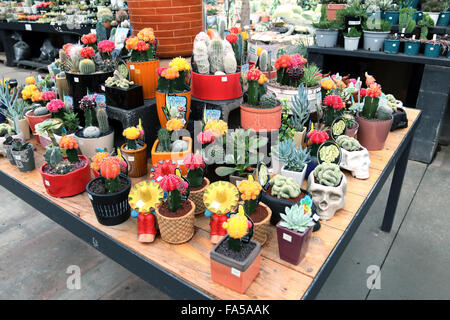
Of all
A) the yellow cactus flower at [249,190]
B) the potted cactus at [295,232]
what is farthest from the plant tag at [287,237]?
the yellow cactus flower at [249,190]

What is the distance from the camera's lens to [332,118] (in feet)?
5.38

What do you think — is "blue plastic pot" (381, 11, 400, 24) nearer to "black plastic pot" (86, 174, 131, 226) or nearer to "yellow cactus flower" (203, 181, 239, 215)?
A: "yellow cactus flower" (203, 181, 239, 215)

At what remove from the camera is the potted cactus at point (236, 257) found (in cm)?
93

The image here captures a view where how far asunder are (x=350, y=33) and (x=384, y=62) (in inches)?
35.1

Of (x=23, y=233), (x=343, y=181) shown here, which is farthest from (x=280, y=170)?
(x=23, y=233)

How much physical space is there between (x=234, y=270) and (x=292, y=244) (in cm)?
20

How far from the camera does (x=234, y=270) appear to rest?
0.93 meters

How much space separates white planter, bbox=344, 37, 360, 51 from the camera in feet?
10.8

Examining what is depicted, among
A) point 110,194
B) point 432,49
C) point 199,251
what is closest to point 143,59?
point 110,194

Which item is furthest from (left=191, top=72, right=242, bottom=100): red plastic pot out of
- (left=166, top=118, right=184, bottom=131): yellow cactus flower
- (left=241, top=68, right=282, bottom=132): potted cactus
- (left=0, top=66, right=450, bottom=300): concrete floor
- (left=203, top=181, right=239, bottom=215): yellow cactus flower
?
(left=0, top=66, right=450, bottom=300): concrete floor

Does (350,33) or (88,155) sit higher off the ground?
(350,33)

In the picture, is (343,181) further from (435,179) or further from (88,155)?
(435,179)

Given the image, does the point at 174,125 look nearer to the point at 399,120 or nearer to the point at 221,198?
the point at 221,198

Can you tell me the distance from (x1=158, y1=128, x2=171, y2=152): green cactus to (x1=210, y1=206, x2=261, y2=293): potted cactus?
548 millimetres
